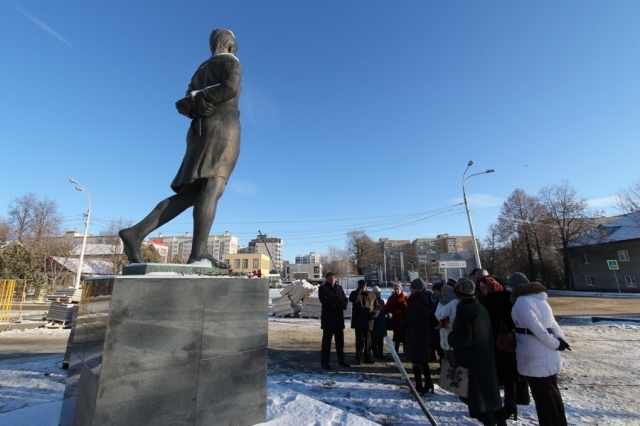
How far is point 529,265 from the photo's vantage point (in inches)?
1436

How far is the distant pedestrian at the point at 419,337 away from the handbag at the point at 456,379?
Result: 161cm

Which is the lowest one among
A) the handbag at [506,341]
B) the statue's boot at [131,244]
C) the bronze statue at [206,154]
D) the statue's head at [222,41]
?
the handbag at [506,341]

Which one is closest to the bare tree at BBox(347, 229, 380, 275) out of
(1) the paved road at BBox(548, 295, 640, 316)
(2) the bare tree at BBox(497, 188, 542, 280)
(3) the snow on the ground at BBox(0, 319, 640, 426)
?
(2) the bare tree at BBox(497, 188, 542, 280)

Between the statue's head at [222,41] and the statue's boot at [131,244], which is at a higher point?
the statue's head at [222,41]

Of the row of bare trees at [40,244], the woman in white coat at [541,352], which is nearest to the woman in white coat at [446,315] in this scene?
the woman in white coat at [541,352]

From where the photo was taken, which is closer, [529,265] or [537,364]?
[537,364]

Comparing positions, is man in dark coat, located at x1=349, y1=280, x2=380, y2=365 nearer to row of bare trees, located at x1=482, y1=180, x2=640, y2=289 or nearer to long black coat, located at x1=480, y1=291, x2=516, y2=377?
long black coat, located at x1=480, y1=291, x2=516, y2=377

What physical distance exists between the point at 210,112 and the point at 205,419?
9.21 feet

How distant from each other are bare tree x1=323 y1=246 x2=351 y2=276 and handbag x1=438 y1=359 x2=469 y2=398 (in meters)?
66.6

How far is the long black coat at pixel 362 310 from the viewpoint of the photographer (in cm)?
686

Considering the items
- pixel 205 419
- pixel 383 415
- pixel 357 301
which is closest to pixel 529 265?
pixel 357 301

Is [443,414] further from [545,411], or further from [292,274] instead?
[292,274]

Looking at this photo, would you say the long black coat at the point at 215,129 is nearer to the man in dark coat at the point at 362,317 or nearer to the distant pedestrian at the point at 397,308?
the man in dark coat at the point at 362,317

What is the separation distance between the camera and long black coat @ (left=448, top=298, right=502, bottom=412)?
311cm
